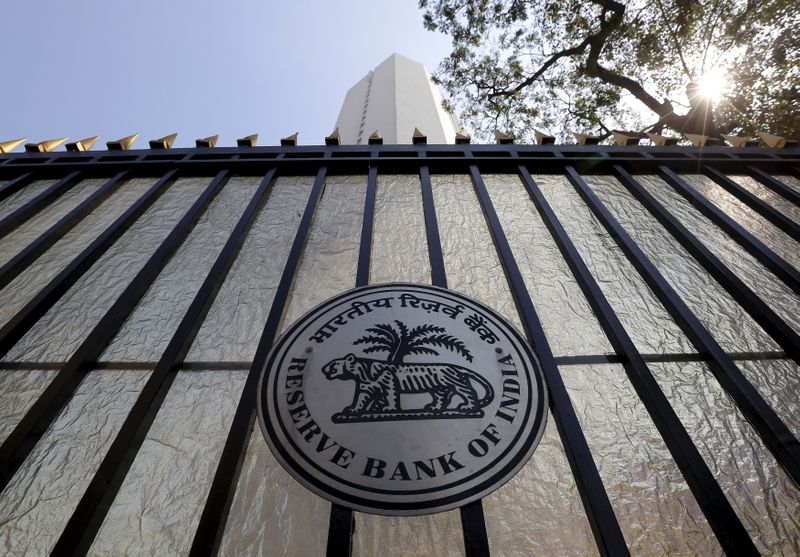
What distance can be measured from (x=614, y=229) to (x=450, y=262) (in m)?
Answer: 1.16

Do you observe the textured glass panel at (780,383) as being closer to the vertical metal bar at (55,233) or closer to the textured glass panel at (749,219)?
the textured glass panel at (749,219)

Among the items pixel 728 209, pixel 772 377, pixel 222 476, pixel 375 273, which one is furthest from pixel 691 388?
pixel 222 476

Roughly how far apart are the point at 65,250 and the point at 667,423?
363 cm

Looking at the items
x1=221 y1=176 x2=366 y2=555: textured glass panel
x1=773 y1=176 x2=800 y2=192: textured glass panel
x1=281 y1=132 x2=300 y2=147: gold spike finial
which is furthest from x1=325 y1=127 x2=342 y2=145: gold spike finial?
x1=773 y1=176 x2=800 y2=192: textured glass panel

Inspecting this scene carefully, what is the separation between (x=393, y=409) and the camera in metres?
1.58

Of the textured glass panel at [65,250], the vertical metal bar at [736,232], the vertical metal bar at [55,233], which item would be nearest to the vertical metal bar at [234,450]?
the textured glass panel at [65,250]

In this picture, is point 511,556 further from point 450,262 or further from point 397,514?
point 450,262

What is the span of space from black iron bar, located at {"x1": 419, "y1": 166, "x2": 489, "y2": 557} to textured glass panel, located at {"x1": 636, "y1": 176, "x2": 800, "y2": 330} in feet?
5.91

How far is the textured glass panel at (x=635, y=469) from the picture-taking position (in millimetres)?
1412

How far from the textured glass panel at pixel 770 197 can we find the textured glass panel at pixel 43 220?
216 inches

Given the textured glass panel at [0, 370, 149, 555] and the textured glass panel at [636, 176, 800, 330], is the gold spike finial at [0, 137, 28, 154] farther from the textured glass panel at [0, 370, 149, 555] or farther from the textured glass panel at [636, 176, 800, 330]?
the textured glass panel at [636, 176, 800, 330]

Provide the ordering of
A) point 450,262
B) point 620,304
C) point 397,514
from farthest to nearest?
1. point 450,262
2. point 620,304
3. point 397,514

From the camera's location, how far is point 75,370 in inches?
72.0

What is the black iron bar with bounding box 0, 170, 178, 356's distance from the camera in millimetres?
2051
